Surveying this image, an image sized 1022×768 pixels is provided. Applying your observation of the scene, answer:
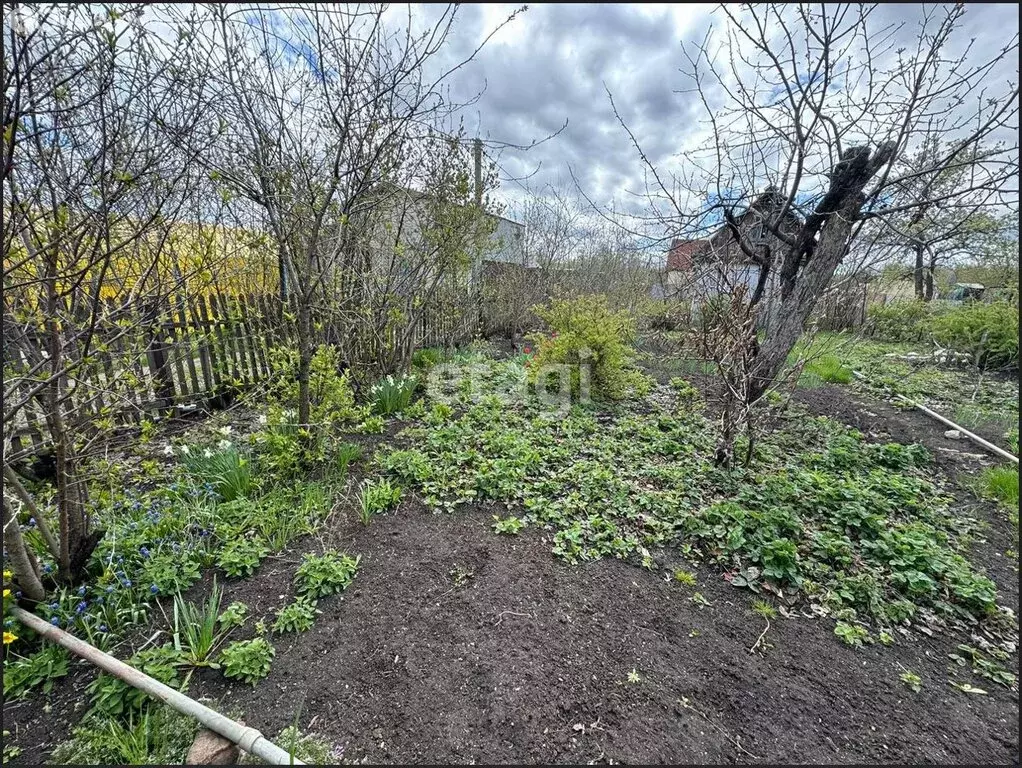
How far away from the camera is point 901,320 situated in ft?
34.3

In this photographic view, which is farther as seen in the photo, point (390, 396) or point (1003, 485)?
point (390, 396)

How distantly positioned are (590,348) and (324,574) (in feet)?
13.5

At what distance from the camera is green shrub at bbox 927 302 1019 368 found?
21.5ft

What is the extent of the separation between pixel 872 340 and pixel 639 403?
33.3 ft

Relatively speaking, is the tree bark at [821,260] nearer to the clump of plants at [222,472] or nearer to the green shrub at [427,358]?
the clump of plants at [222,472]

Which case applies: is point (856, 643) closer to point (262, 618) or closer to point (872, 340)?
point (262, 618)

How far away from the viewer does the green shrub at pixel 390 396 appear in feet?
14.8

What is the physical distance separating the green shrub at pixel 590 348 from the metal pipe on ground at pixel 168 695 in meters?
4.66

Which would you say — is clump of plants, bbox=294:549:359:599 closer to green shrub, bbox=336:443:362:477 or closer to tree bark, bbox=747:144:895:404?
green shrub, bbox=336:443:362:477

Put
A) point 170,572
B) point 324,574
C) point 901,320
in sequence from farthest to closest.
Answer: point 901,320 < point 324,574 < point 170,572

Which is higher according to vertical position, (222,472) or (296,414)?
(296,414)

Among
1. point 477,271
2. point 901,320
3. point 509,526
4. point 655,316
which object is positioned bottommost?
point 509,526

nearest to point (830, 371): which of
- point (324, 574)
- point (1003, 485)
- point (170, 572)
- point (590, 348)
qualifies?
point (1003, 485)

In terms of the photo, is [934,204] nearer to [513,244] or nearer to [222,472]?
[222,472]
